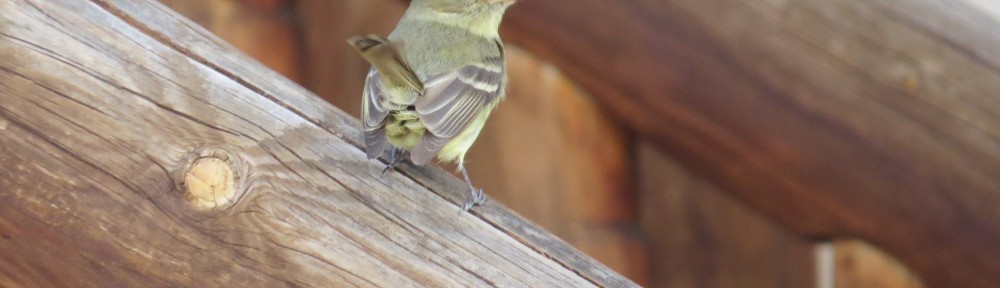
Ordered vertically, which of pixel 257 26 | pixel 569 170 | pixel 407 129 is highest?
pixel 407 129

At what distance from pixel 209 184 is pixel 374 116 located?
938 mm

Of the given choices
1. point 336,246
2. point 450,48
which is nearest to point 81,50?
point 336,246

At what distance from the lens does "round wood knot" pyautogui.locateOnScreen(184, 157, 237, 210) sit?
2330mm

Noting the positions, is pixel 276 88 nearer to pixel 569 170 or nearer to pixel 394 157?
pixel 394 157

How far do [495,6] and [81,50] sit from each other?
6.80 ft

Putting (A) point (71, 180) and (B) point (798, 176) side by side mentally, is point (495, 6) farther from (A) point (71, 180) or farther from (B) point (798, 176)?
(A) point (71, 180)

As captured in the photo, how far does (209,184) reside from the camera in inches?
92.4

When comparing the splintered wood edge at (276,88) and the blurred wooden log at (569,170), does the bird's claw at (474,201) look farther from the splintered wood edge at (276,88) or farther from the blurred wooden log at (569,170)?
the blurred wooden log at (569,170)

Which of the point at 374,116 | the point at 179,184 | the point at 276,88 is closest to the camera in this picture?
the point at 179,184

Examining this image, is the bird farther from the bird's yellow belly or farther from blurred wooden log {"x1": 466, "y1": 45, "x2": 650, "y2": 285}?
blurred wooden log {"x1": 466, "y1": 45, "x2": 650, "y2": 285}

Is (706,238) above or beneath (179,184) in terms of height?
beneath

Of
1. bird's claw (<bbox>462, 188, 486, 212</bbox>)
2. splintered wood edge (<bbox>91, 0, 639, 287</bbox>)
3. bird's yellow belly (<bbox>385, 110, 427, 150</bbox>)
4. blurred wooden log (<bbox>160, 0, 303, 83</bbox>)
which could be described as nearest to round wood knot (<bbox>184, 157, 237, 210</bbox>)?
splintered wood edge (<bbox>91, 0, 639, 287</bbox>)

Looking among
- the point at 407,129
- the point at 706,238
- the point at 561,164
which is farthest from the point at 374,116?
the point at 706,238

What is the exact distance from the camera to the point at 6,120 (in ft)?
7.66
